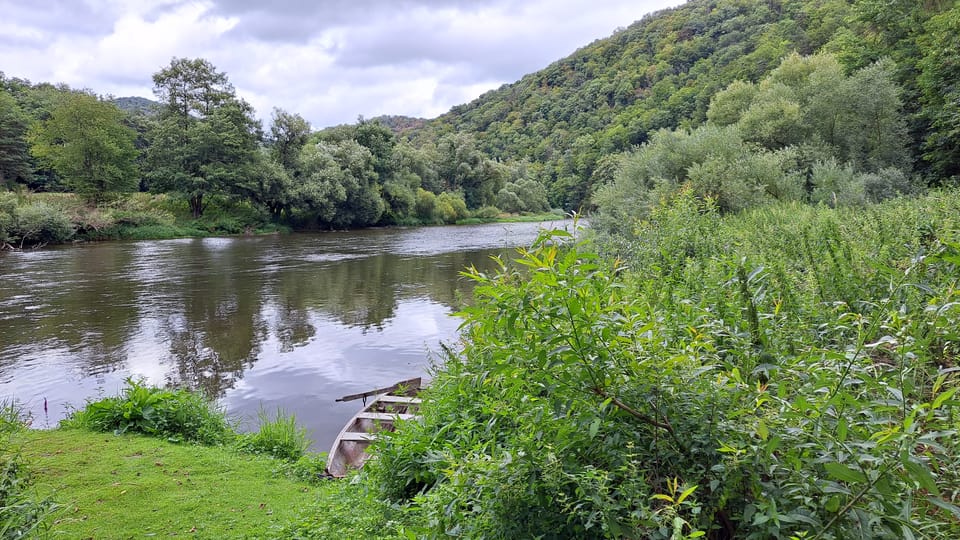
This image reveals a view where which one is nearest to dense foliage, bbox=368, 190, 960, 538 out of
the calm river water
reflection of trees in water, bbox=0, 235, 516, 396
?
the calm river water

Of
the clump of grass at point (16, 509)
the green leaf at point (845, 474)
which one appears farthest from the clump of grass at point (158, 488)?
the green leaf at point (845, 474)

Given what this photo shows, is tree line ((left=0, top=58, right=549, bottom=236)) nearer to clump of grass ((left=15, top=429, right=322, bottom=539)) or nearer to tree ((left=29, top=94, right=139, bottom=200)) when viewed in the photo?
tree ((left=29, top=94, right=139, bottom=200))

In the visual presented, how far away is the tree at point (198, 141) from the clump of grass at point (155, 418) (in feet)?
138

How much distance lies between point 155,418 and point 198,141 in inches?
1798

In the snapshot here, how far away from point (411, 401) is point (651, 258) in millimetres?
4198

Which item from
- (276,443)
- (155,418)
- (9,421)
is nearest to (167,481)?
(9,421)

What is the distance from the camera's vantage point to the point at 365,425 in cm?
788

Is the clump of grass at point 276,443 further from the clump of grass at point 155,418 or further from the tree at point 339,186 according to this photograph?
the tree at point 339,186

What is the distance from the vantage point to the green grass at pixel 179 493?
13.9 feet

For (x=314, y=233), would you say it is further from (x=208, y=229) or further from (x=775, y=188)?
(x=775, y=188)

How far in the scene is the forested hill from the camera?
26719 millimetres

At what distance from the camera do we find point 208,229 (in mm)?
42781

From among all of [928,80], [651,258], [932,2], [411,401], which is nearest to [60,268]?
[411,401]

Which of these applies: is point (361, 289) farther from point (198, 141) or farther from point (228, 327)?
point (198, 141)
